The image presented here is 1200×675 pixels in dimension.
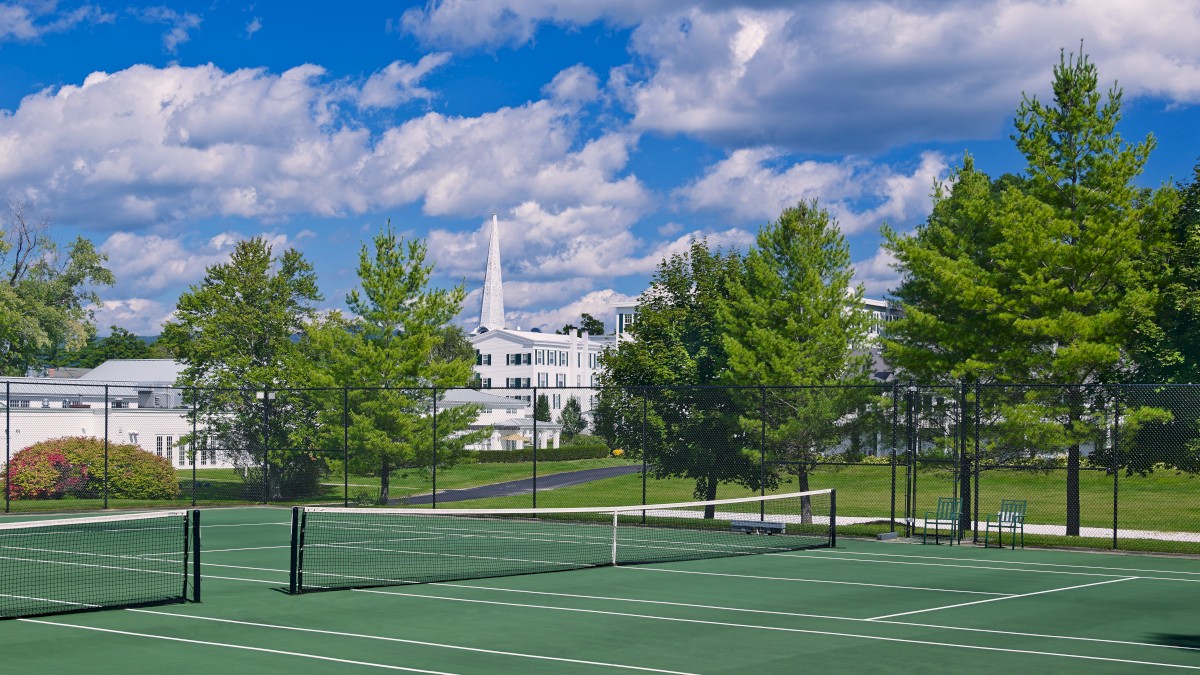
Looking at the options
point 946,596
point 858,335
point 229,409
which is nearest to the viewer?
point 946,596

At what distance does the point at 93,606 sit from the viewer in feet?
50.4

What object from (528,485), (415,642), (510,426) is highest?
(415,642)

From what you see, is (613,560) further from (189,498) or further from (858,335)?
(189,498)

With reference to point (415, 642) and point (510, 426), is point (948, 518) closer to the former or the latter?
point (415, 642)

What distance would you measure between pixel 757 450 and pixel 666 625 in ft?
63.4

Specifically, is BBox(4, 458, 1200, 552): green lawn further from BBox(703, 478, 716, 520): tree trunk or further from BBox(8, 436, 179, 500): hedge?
BBox(703, 478, 716, 520): tree trunk

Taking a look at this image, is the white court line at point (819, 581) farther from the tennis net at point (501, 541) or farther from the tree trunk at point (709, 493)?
the tree trunk at point (709, 493)

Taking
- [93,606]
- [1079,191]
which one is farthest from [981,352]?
[93,606]

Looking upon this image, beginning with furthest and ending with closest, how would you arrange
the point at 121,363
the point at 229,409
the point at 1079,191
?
the point at 121,363, the point at 229,409, the point at 1079,191

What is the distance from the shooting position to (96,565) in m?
20.4

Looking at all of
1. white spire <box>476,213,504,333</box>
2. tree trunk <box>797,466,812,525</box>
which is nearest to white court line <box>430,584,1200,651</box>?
tree trunk <box>797,466,812,525</box>

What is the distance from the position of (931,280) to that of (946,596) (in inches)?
707

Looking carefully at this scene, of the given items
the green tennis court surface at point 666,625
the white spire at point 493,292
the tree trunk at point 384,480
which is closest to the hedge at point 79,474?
the tree trunk at point 384,480

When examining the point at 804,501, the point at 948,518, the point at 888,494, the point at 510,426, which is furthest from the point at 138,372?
the point at 948,518
